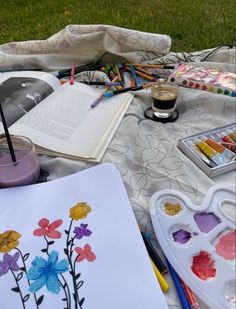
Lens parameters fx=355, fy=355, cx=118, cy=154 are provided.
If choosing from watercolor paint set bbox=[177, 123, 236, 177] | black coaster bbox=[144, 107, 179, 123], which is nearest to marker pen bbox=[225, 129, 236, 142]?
watercolor paint set bbox=[177, 123, 236, 177]

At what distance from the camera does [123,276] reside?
44 centimetres

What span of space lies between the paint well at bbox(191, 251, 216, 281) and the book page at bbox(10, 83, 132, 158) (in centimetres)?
27

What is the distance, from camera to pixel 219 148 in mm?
625

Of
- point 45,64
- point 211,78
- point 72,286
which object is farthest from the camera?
point 45,64

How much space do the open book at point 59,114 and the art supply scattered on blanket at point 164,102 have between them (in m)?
0.07

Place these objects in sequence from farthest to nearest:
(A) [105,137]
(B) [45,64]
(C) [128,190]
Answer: (B) [45,64] → (A) [105,137] → (C) [128,190]

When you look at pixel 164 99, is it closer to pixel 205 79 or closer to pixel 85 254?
pixel 205 79

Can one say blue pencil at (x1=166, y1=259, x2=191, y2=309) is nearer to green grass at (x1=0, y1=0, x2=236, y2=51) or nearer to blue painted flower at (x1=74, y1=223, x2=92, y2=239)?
blue painted flower at (x1=74, y1=223, x2=92, y2=239)

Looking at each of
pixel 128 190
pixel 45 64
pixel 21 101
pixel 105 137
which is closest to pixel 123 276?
pixel 128 190

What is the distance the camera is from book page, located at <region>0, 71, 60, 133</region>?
75cm

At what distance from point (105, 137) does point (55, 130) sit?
0.10 meters

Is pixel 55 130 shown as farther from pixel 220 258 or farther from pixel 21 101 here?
pixel 220 258

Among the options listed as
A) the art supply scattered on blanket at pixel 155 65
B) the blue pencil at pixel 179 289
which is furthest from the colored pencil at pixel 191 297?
the art supply scattered on blanket at pixel 155 65

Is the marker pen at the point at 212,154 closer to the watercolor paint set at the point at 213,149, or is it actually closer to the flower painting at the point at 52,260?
the watercolor paint set at the point at 213,149
